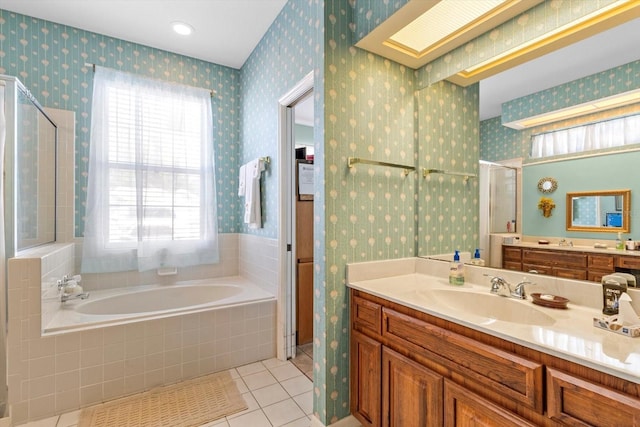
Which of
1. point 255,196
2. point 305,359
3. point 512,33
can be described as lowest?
point 305,359

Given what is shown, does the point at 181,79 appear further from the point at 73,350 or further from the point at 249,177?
the point at 73,350

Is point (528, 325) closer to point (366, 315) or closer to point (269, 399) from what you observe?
point (366, 315)

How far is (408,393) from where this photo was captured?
4.18ft

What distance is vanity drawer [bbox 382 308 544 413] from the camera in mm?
867

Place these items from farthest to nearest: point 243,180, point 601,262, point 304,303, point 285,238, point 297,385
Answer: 1. point 243,180
2. point 304,303
3. point 285,238
4. point 297,385
5. point 601,262

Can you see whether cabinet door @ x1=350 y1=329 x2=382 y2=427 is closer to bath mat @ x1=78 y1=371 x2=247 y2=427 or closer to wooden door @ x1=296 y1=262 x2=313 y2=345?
bath mat @ x1=78 y1=371 x2=247 y2=427

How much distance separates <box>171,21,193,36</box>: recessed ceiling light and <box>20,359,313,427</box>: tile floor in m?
2.89

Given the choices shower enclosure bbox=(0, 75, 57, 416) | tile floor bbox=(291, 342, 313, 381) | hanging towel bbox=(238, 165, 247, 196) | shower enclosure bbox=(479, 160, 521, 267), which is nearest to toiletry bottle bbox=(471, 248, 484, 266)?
shower enclosure bbox=(479, 160, 521, 267)

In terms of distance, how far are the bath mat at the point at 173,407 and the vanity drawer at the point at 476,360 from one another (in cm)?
125

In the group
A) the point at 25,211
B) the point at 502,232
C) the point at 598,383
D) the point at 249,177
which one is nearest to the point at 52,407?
the point at 25,211

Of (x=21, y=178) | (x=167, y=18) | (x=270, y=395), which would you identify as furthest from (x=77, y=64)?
(x=270, y=395)

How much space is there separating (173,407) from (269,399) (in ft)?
1.94

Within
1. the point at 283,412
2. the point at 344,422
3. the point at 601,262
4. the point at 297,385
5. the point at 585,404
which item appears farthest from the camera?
the point at 297,385

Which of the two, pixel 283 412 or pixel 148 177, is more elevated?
pixel 148 177
